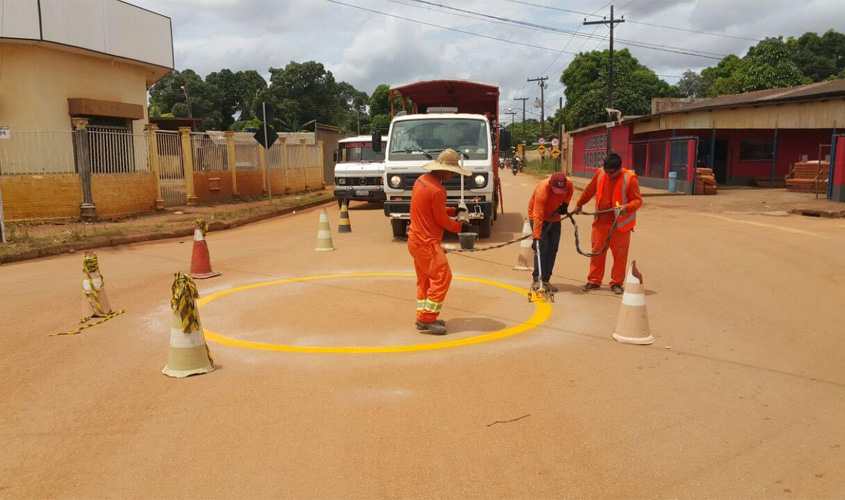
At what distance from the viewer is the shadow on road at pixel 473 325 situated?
21.2 feet

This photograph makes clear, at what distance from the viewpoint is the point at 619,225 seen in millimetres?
8008

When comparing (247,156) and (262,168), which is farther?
(262,168)

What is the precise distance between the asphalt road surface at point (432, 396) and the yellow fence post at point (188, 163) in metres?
12.8

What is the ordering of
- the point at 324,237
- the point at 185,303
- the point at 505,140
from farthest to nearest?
the point at 505,140 → the point at 324,237 → the point at 185,303

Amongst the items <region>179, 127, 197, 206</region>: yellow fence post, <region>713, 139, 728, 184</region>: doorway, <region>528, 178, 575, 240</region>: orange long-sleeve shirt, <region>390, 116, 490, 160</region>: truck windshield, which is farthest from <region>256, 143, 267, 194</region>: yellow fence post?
<region>713, 139, 728, 184</region>: doorway

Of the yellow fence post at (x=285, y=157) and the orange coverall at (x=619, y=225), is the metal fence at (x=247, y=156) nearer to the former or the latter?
the yellow fence post at (x=285, y=157)

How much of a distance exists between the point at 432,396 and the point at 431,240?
1.99 metres

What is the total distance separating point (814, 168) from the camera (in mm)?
25594

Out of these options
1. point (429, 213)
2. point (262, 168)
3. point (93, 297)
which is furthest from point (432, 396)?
point (262, 168)

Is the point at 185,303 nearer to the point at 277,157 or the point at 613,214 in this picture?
the point at 613,214

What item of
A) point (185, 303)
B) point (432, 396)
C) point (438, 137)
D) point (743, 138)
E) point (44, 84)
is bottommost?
point (432, 396)

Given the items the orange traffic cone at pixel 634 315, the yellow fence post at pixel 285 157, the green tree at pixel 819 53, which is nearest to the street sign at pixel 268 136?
the yellow fence post at pixel 285 157

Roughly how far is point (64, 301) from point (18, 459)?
486cm

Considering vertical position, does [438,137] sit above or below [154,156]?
above
